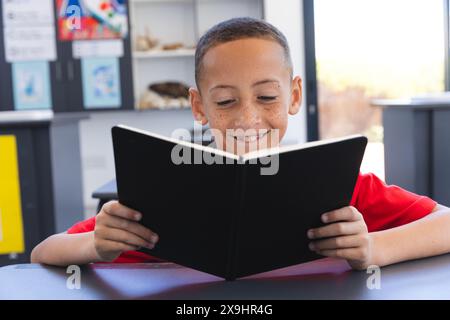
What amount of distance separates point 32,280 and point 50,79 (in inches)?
164

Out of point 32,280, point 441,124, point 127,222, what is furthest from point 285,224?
point 441,124

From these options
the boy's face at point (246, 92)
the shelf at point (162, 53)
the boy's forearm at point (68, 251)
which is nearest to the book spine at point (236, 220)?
the boy's forearm at point (68, 251)

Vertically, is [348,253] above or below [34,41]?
below

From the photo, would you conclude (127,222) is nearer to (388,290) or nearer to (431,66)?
(388,290)

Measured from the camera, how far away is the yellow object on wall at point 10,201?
272cm

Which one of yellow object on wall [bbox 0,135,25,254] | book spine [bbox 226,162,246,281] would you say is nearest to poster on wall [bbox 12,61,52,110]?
yellow object on wall [bbox 0,135,25,254]

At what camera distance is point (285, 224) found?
0.73 metres

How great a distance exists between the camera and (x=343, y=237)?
29.3 inches

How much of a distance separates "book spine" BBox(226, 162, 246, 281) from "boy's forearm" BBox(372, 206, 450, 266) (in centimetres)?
21

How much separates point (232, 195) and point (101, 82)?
13.7 ft

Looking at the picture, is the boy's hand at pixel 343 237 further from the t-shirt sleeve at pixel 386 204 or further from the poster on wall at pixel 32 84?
the poster on wall at pixel 32 84

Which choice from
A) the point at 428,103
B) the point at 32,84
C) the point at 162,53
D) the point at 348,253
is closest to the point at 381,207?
the point at 348,253

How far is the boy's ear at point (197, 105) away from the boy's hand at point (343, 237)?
427 mm

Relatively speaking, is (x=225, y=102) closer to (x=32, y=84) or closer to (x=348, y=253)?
(x=348, y=253)
